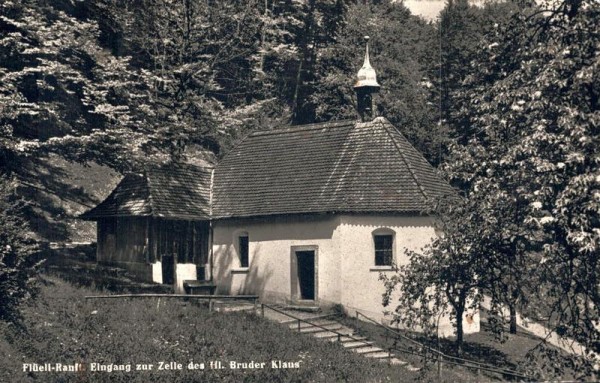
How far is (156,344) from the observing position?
23609 millimetres

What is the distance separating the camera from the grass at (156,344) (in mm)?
21453

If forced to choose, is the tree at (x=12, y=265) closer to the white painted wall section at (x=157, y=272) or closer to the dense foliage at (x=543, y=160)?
the white painted wall section at (x=157, y=272)

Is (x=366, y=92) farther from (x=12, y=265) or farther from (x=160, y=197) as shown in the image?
(x=12, y=265)

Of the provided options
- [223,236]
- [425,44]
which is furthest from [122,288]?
[425,44]

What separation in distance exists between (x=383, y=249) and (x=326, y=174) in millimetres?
4221

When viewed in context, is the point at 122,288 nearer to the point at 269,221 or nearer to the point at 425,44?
the point at 269,221

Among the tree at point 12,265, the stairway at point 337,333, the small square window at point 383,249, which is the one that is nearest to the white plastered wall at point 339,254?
the small square window at point 383,249

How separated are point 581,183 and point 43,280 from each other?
62.2ft

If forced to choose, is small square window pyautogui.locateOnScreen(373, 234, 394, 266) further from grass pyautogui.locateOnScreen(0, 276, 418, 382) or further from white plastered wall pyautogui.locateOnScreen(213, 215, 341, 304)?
grass pyautogui.locateOnScreen(0, 276, 418, 382)

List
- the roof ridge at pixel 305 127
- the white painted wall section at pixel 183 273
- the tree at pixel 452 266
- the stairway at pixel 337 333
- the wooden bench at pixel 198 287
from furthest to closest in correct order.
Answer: the roof ridge at pixel 305 127, the white painted wall section at pixel 183 273, the wooden bench at pixel 198 287, the stairway at pixel 337 333, the tree at pixel 452 266

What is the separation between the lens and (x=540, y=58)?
2016 centimetres

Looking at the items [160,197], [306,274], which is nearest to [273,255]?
[306,274]

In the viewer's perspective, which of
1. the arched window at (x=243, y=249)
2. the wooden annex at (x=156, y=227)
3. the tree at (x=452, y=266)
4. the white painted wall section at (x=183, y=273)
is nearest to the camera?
the tree at (x=452, y=266)

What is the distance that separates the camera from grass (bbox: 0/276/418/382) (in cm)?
2145
